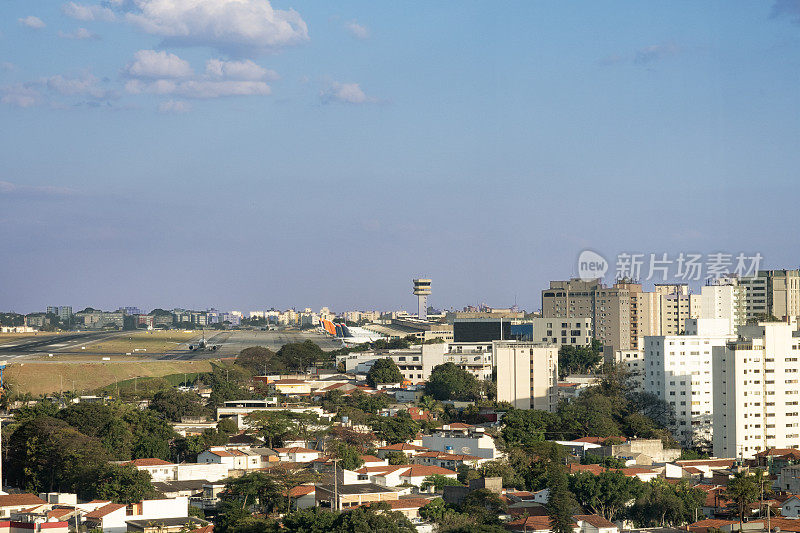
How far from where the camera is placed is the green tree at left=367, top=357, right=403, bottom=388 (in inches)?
2717

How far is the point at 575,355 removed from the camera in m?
75.3

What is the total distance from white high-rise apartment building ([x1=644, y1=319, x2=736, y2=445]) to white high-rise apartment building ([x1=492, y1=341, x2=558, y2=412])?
485 cm

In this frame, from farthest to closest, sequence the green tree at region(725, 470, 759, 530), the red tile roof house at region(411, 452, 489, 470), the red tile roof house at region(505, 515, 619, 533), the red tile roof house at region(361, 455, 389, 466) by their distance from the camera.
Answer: the red tile roof house at region(411, 452, 489, 470), the red tile roof house at region(361, 455, 389, 466), the green tree at region(725, 470, 759, 530), the red tile roof house at region(505, 515, 619, 533)

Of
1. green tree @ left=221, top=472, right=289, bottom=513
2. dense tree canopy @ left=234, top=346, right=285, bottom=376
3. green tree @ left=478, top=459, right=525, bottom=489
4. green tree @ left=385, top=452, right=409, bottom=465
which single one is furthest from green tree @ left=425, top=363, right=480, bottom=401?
green tree @ left=221, top=472, right=289, bottom=513

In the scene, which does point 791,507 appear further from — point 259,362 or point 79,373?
point 259,362

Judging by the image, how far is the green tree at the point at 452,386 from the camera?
63.1 meters

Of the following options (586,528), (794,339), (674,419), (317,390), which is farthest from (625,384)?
(586,528)

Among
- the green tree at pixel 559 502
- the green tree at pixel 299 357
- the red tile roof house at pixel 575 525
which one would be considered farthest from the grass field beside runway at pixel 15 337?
the red tile roof house at pixel 575 525

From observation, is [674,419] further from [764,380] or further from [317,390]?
[317,390]

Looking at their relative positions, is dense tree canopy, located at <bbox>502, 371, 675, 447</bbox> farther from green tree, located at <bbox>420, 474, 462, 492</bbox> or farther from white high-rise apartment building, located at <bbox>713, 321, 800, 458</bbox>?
green tree, located at <bbox>420, 474, 462, 492</bbox>

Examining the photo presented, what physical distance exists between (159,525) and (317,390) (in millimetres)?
36185

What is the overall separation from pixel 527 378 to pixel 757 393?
44.2ft

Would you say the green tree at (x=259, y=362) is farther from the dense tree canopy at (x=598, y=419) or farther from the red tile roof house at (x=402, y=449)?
the red tile roof house at (x=402, y=449)

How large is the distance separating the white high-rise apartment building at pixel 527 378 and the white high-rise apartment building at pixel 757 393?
1164 cm
